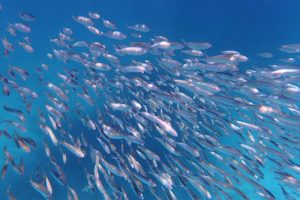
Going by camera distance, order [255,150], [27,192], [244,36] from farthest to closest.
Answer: [244,36] → [27,192] → [255,150]

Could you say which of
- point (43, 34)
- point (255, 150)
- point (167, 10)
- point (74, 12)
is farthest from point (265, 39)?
point (43, 34)

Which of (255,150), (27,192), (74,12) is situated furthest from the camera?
(74,12)

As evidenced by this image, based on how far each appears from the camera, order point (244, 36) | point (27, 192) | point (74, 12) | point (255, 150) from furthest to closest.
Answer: point (244, 36) → point (74, 12) → point (27, 192) → point (255, 150)

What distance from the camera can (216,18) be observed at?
1504 centimetres

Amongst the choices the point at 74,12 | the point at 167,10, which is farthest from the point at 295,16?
the point at 74,12

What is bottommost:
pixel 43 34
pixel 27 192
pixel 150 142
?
pixel 27 192

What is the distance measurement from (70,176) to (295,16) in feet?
42.1

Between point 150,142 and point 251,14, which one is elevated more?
point 251,14

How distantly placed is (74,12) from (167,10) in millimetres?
4430

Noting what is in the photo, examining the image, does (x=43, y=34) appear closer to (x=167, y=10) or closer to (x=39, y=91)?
(x=39, y=91)

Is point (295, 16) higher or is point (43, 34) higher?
point (295, 16)

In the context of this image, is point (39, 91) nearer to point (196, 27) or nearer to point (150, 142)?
point (150, 142)

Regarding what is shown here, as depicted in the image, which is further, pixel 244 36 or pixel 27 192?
pixel 244 36

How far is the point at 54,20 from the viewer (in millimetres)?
14430
